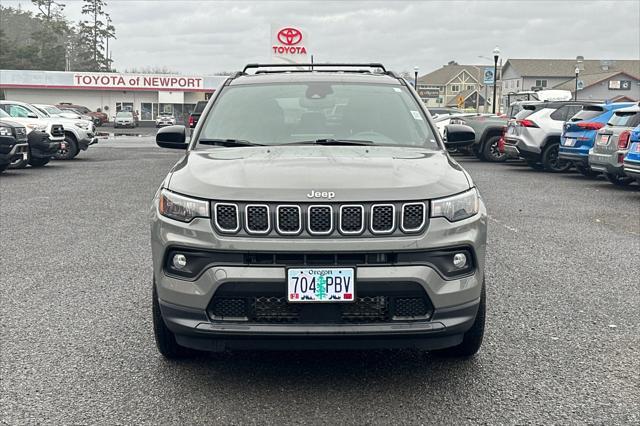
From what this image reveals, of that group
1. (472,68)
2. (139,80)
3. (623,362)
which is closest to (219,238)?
(623,362)

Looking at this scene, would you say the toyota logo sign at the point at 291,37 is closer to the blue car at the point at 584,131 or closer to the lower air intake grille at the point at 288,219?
the blue car at the point at 584,131

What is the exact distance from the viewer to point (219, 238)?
3.62m

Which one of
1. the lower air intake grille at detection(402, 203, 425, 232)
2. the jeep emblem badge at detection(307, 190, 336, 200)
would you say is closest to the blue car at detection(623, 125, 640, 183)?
the lower air intake grille at detection(402, 203, 425, 232)

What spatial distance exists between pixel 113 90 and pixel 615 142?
198 ft

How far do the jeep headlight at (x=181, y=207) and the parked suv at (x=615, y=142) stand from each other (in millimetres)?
10893

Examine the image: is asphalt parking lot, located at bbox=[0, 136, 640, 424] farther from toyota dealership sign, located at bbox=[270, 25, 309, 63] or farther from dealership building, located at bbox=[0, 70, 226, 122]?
dealership building, located at bbox=[0, 70, 226, 122]

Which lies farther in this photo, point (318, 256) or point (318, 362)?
point (318, 362)

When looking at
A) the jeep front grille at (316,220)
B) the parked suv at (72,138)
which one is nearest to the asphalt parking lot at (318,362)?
the jeep front grille at (316,220)

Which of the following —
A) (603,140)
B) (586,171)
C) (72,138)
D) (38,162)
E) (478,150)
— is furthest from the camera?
(72,138)

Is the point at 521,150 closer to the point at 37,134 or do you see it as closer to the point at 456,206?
the point at 37,134

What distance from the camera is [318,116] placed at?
16.6 ft

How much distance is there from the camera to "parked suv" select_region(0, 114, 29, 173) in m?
15.8

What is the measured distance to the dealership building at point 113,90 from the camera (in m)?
65.4

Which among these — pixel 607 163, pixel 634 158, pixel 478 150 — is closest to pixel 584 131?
pixel 607 163
